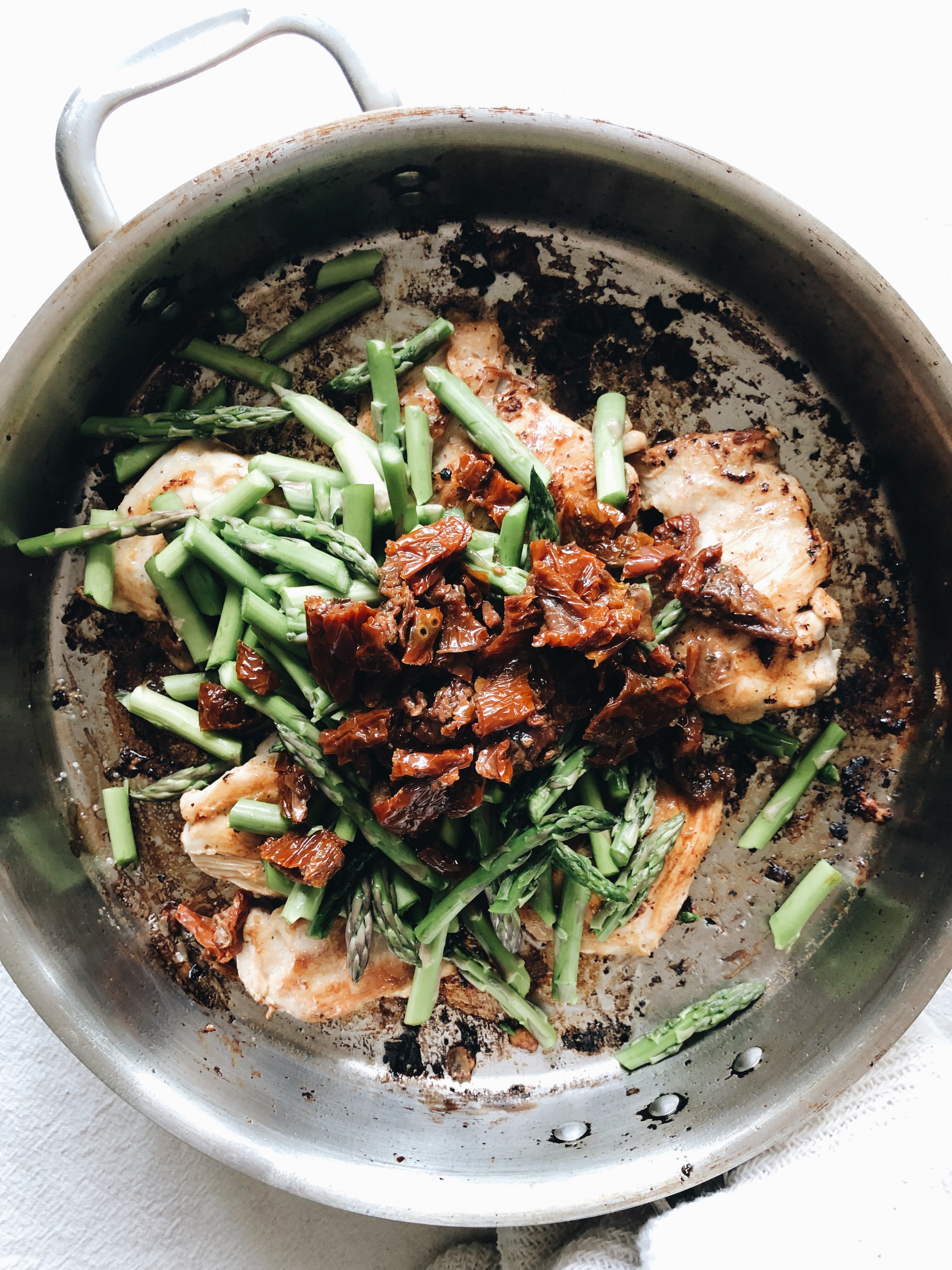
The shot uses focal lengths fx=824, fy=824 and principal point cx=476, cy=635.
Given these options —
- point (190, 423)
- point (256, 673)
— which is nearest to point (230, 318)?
point (190, 423)

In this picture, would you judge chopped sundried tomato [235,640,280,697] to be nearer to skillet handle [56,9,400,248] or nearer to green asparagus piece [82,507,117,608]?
green asparagus piece [82,507,117,608]

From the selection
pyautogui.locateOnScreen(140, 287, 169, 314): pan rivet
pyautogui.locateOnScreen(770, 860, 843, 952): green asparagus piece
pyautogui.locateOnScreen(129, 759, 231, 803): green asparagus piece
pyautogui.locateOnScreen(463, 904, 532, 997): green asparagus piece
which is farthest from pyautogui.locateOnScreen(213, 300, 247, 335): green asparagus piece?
pyautogui.locateOnScreen(770, 860, 843, 952): green asparagus piece

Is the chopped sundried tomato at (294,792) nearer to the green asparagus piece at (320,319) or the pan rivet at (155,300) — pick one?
the green asparagus piece at (320,319)

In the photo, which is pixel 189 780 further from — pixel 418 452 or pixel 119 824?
pixel 418 452

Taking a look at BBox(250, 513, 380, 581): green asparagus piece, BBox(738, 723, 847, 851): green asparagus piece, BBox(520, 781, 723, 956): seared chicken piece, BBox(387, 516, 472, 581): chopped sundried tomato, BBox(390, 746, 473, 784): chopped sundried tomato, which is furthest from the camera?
BBox(738, 723, 847, 851): green asparagus piece

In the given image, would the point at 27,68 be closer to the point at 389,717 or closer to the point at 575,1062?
the point at 389,717

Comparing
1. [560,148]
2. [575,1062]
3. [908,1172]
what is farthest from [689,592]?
[908,1172]
